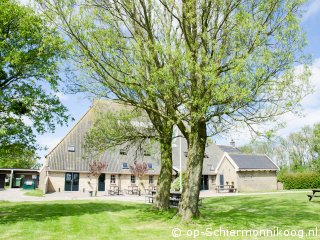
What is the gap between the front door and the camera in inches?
1373

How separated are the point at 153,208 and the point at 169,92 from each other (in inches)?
Answer: 312

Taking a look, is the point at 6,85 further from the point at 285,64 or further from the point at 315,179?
the point at 315,179

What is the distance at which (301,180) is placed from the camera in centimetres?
4462

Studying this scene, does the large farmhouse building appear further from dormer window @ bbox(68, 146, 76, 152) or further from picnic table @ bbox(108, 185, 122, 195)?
picnic table @ bbox(108, 185, 122, 195)

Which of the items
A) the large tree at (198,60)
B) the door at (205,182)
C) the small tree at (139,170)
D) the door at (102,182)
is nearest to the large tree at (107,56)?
the large tree at (198,60)

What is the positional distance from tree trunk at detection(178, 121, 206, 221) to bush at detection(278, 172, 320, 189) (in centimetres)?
3754

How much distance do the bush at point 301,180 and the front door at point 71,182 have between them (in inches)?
1208

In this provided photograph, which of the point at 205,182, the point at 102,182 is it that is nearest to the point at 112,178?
the point at 102,182

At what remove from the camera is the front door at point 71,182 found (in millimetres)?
34875

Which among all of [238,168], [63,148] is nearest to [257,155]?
[238,168]

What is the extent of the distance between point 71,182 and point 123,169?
21.5 ft

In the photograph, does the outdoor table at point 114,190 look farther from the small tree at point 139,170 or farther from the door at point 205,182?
the door at point 205,182

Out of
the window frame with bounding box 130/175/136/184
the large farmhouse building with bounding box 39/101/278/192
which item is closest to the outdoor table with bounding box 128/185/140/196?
the large farmhouse building with bounding box 39/101/278/192

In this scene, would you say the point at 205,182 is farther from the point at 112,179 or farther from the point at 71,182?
the point at 71,182
